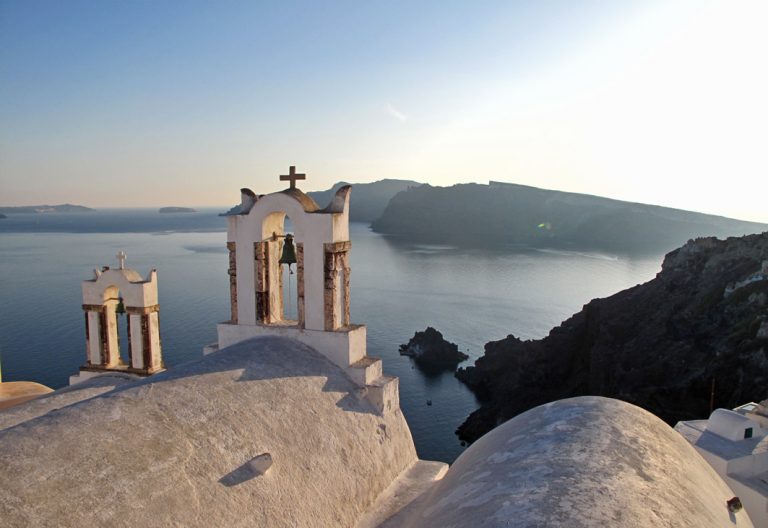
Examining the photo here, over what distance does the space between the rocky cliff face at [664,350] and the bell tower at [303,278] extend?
96.6 feet

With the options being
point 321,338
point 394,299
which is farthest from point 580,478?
point 394,299

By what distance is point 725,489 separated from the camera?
271 inches

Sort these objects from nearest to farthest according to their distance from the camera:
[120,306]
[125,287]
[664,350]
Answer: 1. [125,287]
2. [120,306]
3. [664,350]

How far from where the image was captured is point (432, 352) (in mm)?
47406

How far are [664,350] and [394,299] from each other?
3656cm

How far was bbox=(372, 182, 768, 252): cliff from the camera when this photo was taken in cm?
14375

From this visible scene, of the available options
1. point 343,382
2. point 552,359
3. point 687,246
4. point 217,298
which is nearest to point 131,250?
point 217,298

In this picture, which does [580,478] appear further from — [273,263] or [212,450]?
[273,263]

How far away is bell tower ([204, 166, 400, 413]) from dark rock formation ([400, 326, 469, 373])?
126ft

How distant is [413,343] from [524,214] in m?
125

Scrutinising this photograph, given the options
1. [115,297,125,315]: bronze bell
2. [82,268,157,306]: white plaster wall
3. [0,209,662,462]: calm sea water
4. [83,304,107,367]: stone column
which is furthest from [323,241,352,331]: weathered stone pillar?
[0,209,662,462]: calm sea water

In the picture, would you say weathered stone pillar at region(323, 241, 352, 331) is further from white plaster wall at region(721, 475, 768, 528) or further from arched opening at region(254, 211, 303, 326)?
white plaster wall at region(721, 475, 768, 528)

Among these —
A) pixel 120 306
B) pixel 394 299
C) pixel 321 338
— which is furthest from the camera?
pixel 394 299

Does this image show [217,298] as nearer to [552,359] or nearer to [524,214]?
[552,359]
